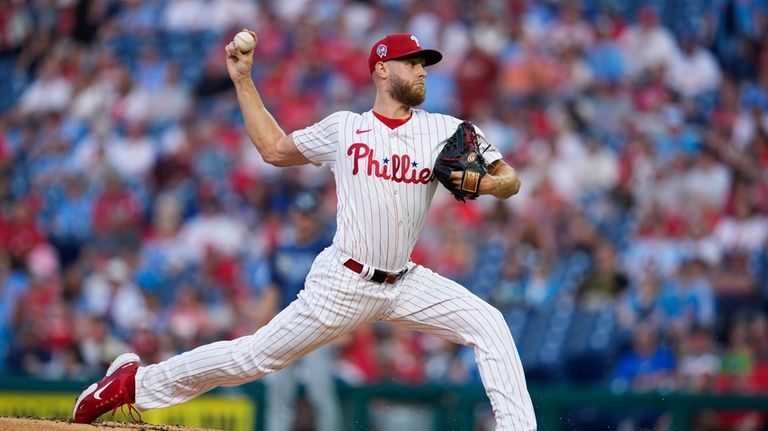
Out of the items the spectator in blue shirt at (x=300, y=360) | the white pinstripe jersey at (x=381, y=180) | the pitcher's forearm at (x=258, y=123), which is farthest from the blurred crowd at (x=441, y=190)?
the white pinstripe jersey at (x=381, y=180)

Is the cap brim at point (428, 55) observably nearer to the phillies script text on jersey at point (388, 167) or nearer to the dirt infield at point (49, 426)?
the phillies script text on jersey at point (388, 167)

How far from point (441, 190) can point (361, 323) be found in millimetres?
5913

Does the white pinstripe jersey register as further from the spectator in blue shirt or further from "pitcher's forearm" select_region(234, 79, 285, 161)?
the spectator in blue shirt

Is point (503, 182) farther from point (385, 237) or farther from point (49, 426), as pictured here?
point (49, 426)

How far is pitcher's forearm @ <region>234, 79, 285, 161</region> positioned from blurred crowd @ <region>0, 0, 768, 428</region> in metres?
4.08

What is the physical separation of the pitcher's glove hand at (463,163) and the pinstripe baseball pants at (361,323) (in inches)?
18.5

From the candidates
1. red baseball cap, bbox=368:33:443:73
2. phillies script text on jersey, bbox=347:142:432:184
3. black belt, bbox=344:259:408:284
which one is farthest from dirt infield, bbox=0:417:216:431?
red baseball cap, bbox=368:33:443:73

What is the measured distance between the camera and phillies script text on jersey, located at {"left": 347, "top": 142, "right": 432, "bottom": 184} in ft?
17.9

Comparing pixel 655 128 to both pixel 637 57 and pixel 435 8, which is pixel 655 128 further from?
pixel 435 8

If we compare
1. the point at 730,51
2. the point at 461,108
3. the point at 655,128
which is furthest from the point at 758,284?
the point at 461,108

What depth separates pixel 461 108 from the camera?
1262cm

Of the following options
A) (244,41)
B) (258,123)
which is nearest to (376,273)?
(258,123)

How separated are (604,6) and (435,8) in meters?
1.76

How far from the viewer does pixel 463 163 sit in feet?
17.7
